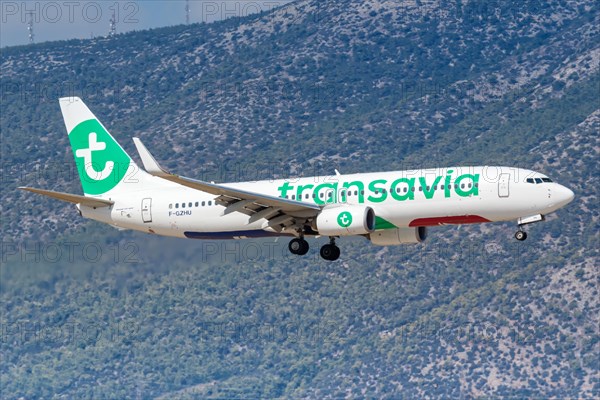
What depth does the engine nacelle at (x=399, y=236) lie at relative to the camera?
3211 inches

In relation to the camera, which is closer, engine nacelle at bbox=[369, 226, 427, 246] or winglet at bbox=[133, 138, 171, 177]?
winglet at bbox=[133, 138, 171, 177]

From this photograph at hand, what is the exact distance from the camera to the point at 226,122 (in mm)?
196625

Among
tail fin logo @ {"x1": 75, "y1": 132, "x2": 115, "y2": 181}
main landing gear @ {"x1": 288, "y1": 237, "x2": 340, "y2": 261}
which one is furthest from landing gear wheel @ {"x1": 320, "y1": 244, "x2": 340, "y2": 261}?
tail fin logo @ {"x1": 75, "y1": 132, "x2": 115, "y2": 181}

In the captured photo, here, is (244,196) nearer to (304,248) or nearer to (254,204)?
(254,204)

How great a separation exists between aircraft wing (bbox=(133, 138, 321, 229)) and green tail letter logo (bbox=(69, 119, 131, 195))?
9.51 m

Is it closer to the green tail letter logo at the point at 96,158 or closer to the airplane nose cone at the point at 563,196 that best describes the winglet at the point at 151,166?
the green tail letter logo at the point at 96,158

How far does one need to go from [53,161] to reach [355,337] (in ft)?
177

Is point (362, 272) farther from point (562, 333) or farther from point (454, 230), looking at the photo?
point (562, 333)

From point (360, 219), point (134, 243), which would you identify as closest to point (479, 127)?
point (134, 243)

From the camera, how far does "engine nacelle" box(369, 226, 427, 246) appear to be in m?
81.6

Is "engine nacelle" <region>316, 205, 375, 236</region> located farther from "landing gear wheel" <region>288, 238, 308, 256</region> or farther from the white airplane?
"landing gear wheel" <region>288, 238, 308, 256</region>

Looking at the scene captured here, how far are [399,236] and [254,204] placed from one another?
8167mm

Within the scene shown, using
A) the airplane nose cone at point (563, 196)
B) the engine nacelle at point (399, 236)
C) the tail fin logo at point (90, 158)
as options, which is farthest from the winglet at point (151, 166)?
the airplane nose cone at point (563, 196)

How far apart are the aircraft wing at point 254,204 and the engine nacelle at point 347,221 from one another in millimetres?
1091
